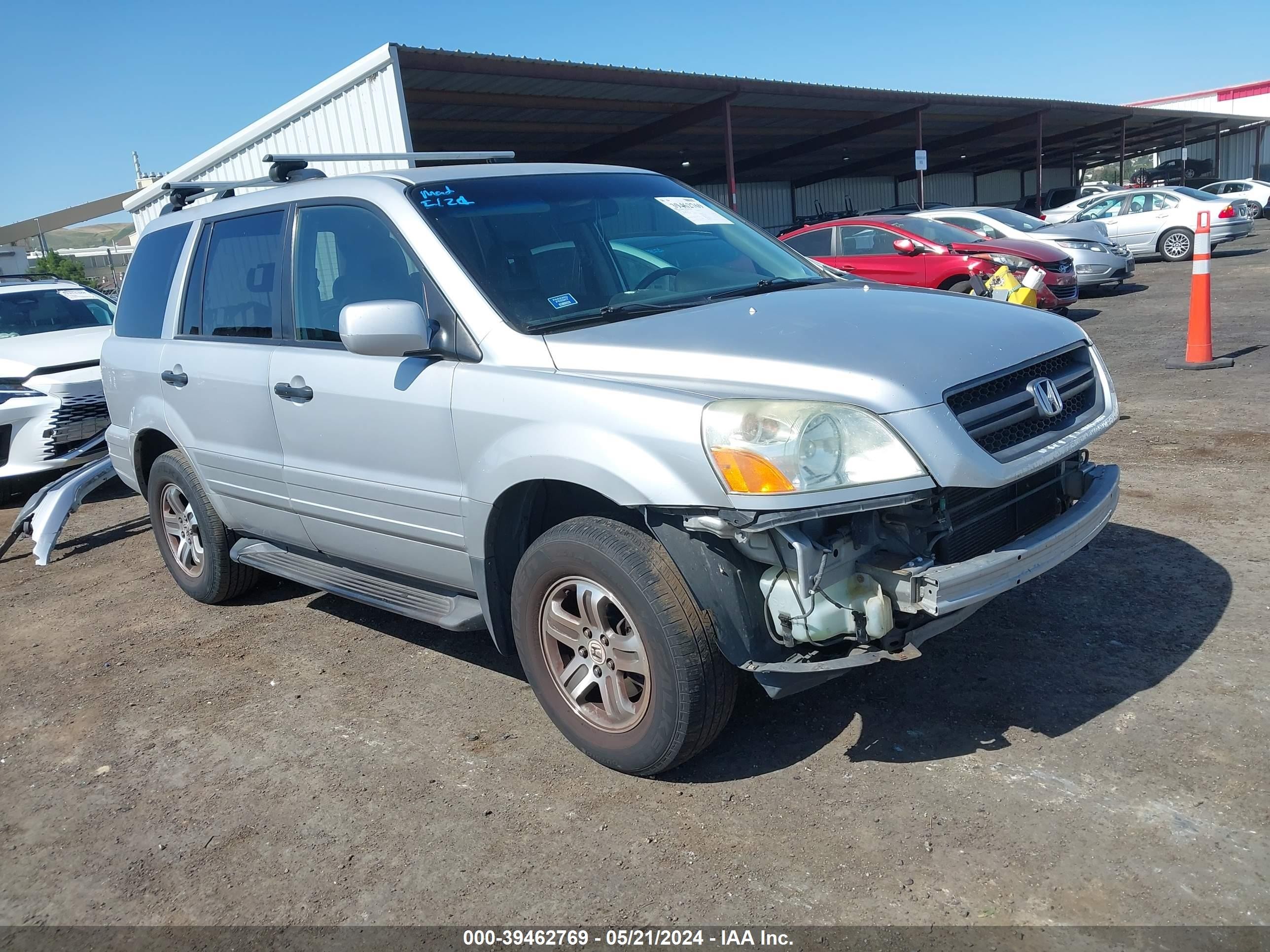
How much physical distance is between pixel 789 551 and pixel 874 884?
88cm

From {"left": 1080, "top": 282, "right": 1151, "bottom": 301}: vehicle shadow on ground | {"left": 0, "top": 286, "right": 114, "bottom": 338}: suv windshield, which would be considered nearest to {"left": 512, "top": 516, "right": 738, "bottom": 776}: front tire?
{"left": 0, "top": 286, "right": 114, "bottom": 338}: suv windshield

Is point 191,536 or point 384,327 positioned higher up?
point 384,327

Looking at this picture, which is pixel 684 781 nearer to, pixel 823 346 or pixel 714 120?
pixel 823 346

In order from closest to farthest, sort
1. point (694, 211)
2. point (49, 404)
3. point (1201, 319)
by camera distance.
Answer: point (694, 211), point (49, 404), point (1201, 319)

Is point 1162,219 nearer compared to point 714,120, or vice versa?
point 1162,219

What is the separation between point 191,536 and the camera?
5266 mm

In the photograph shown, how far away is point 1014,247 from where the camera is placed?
12836 millimetres

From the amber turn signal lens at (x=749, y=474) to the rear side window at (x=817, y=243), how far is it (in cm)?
1101

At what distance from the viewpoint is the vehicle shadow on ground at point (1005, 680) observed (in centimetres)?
329

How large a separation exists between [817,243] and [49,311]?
9.00 meters

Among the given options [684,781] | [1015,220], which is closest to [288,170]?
[684,781]

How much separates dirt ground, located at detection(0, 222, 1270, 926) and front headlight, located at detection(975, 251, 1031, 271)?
771 centimetres

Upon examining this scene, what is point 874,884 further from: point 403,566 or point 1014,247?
point 1014,247

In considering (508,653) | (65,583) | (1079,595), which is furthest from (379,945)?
(65,583)
